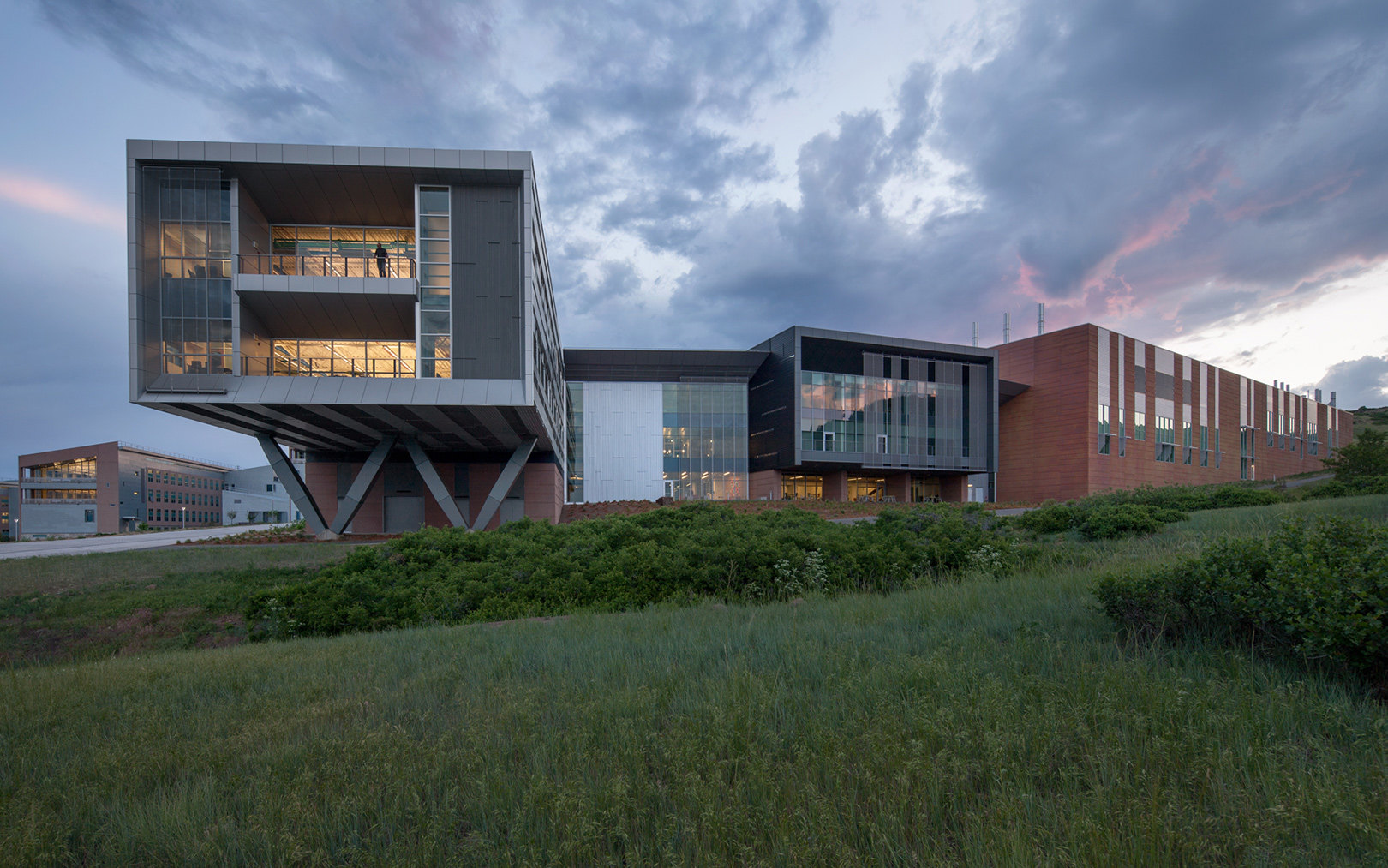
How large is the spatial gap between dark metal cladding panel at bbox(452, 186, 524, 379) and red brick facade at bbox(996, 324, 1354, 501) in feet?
159

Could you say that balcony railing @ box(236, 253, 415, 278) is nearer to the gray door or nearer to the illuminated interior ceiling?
the illuminated interior ceiling

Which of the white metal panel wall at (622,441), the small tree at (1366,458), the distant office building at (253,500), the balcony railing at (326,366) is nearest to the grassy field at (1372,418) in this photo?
the small tree at (1366,458)

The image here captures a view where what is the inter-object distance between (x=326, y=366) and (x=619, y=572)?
24567mm

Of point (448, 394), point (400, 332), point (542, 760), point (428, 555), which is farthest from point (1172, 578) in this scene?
point (400, 332)

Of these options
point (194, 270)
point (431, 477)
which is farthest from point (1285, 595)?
point (194, 270)

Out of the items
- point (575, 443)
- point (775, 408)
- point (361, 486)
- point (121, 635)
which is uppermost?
point (775, 408)

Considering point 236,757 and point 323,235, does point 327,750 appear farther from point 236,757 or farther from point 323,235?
point 323,235

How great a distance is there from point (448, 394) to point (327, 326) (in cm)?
907

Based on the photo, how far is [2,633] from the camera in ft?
34.2

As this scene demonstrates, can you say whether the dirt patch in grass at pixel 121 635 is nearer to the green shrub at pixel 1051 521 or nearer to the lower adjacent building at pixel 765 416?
the green shrub at pixel 1051 521

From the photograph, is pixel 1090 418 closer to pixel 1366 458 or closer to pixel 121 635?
pixel 1366 458

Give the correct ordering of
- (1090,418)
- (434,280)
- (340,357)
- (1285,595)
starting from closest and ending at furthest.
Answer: (1285,595), (434,280), (340,357), (1090,418)

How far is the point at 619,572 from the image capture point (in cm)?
998

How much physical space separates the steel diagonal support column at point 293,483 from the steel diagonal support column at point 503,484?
7.92 meters
